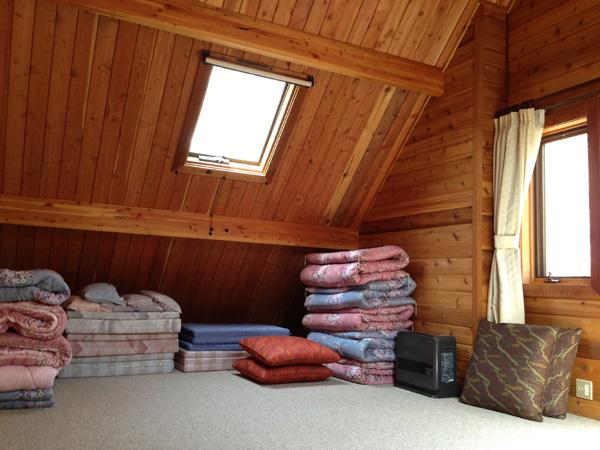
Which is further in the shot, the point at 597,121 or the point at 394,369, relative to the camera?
the point at 394,369

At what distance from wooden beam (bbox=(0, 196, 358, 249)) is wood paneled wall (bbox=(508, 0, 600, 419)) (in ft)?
6.49

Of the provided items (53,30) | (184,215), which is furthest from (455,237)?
(53,30)

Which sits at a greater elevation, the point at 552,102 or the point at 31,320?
the point at 552,102

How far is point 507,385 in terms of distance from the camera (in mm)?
3457

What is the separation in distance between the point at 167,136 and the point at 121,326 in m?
1.47

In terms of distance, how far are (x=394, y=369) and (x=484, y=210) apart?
138 cm

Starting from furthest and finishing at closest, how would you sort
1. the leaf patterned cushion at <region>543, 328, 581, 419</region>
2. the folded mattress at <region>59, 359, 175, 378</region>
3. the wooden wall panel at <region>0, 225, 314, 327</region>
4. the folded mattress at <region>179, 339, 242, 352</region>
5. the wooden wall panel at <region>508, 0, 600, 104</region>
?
the folded mattress at <region>179, 339, 242, 352</region> → the wooden wall panel at <region>0, 225, 314, 327</region> → the folded mattress at <region>59, 359, 175, 378</region> → the wooden wall panel at <region>508, 0, 600, 104</region> → the leaf patterned cushion at <region>543, 328, 581, 419</region>

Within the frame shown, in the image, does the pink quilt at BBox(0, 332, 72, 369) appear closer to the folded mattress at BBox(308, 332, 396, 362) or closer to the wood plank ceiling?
the wood plank ceiling

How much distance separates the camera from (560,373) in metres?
3.43

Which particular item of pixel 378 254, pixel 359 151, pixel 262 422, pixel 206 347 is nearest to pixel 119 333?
pixel 206 347

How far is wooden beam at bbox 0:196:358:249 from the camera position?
416 cm

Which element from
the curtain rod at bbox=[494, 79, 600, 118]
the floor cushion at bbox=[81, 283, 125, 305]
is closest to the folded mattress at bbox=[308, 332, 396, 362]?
the floor cushion at bbox=[81, 283, 125, 305]

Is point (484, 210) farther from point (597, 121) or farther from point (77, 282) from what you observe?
point (77, 282)

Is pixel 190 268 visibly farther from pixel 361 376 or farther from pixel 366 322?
pixel 361 376
